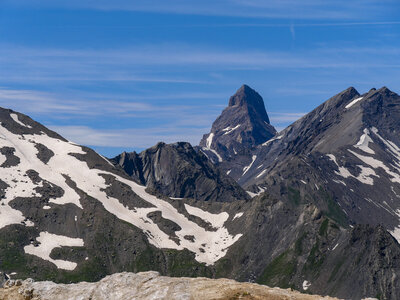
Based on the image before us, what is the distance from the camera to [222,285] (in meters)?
60.5

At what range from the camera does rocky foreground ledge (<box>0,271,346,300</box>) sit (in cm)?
5909

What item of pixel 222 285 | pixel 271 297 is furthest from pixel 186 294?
pixel 271 297

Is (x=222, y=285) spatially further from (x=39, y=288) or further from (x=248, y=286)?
(x=39, y=288)

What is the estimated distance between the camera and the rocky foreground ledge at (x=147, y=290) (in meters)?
59.1

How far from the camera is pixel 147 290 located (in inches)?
2418

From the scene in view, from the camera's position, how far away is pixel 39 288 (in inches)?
2552

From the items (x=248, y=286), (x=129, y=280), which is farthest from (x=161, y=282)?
(x=248, y=286)

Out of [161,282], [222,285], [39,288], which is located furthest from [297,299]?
[39,288]

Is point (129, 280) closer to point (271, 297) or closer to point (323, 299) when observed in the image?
point (271, 297)

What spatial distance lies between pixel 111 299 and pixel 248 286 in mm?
12268

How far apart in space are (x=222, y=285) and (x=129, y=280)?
8837mm

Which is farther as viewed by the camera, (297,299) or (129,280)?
(129,280)

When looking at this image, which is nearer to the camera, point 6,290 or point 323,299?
point 323,299

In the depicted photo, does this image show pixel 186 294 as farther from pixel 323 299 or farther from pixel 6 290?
pixel 6 290
